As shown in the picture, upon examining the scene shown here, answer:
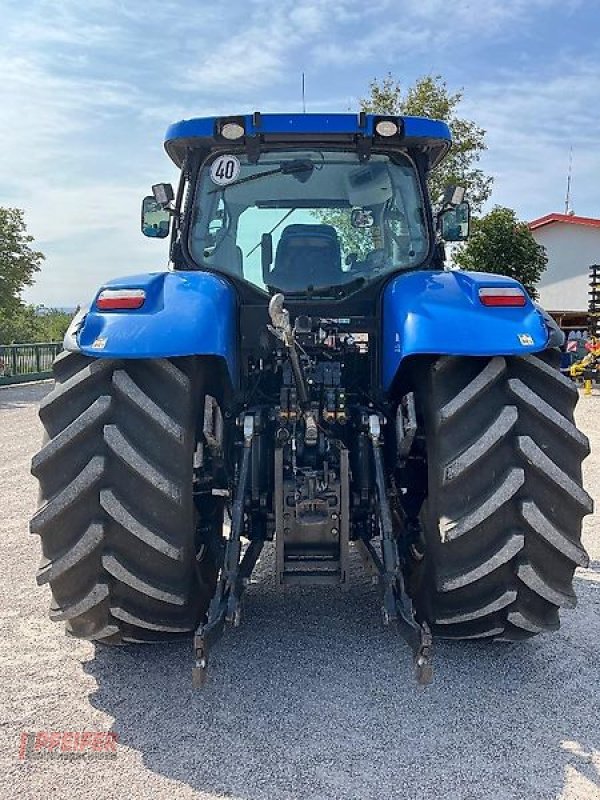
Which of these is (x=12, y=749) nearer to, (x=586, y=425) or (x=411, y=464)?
(x=411, y=464)

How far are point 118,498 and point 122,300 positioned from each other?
746mm

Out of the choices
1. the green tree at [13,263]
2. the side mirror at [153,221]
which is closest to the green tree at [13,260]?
the green tree at [13,263]

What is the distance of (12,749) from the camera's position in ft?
8.56

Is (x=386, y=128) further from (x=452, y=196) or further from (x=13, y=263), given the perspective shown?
(x=13, y=263)

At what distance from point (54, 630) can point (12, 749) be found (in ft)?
3.57

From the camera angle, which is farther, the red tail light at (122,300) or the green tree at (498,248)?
the green tree at (498,248)

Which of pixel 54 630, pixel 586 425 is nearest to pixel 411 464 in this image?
pixel 54 630

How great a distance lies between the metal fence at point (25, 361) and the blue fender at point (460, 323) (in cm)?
1574

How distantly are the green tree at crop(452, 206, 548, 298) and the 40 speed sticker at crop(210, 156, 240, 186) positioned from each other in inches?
611

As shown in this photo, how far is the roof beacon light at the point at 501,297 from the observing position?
2.98 m

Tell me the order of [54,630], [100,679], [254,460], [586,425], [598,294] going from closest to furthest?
[100,679]
[254,460]
[54,630]
[586,425]
[598,294]

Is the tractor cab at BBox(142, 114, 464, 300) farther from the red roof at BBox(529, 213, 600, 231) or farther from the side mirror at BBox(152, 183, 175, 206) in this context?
the red roof at BBox(529, 213, 600, 231)

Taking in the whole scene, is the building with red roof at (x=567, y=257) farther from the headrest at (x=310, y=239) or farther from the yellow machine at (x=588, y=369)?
the headrest at (x=310, y=239)

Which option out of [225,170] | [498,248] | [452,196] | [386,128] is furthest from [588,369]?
[225,170]
